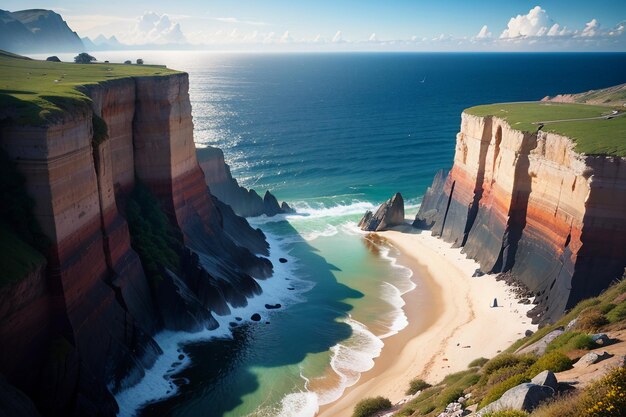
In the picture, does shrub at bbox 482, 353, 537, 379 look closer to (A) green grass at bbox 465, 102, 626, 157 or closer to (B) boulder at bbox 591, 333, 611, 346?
(B) boulder at bbox 591, 333, 611, 346

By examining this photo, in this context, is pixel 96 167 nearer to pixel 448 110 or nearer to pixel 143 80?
pixel 143 80

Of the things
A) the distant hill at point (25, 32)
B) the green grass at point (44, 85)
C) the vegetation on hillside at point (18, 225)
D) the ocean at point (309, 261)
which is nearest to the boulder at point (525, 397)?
the ocean at point (309, 261)

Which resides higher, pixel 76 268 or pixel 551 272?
pixel 76 268

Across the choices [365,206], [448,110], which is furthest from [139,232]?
[448,110]

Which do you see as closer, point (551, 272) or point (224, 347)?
point (224, 347)

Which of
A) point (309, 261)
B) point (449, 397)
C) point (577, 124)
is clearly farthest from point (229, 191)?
point (449, 397)

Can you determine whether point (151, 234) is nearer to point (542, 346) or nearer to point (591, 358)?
point (542, 346)

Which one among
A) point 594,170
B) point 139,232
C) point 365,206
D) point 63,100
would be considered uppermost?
point 63,100
